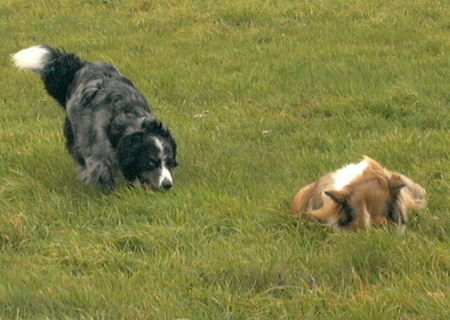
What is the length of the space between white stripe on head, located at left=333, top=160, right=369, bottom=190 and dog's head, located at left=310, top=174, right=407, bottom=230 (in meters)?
0.14

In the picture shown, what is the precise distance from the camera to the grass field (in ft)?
15.3

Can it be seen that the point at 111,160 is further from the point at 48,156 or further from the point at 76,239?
the point at 76,239

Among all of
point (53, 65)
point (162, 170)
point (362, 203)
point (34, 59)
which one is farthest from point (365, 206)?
point (34, 59)

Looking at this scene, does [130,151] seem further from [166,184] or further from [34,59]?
[34,59]

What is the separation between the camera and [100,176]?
699cm

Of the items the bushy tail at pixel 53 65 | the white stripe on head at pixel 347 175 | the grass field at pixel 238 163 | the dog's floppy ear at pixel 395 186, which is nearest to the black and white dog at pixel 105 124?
the bushy tail at pixel 53 65

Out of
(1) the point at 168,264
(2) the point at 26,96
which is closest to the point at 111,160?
(1) the point at 168,264

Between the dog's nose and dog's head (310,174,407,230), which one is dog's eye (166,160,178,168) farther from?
dog's head (310,174,407,230)

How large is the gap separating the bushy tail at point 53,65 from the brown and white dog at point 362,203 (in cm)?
320

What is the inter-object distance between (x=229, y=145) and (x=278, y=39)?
437 cm

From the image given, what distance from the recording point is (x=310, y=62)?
420 inches

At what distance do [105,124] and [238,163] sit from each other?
4.23ft

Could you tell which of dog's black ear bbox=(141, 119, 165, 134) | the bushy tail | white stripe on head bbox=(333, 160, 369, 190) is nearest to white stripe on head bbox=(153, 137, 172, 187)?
dog's black ear bbox=(141, 119, 165, 134)

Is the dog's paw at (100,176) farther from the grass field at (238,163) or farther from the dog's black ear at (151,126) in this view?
the dog's black ear at (151,126)
